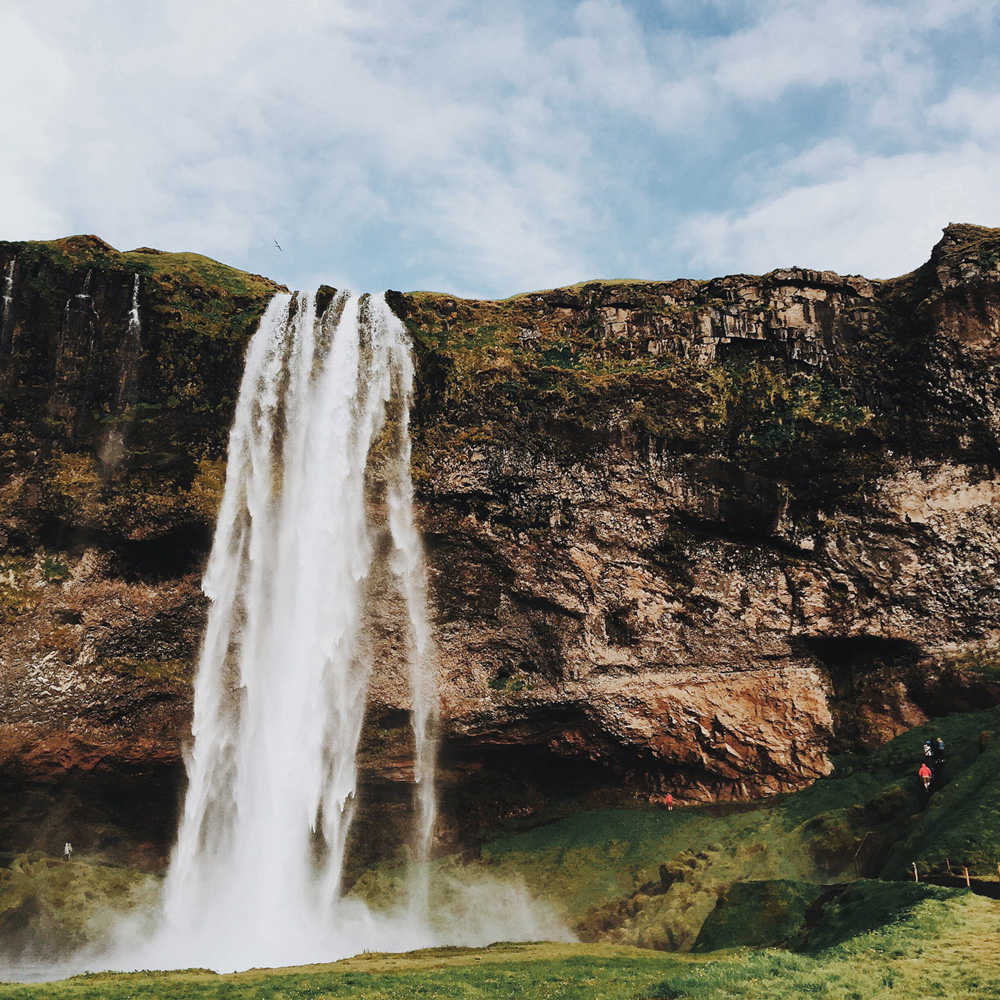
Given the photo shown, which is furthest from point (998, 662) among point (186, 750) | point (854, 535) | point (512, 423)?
point (186, 750)

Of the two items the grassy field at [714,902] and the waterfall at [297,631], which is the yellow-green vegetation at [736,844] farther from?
the waterfall at [297,631]

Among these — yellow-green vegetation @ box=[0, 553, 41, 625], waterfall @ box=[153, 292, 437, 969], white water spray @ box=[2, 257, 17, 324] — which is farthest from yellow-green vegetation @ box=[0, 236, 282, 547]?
waterfall @ box=[153, 292, 437, 969]

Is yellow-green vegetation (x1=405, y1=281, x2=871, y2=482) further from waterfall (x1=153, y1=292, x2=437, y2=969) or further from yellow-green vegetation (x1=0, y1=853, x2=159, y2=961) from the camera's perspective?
yellow-green vegetation (x1=0, y1=853, x2=159, y2=961)

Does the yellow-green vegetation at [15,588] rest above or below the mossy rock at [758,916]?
above

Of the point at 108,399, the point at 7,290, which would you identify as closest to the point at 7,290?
the point at 7,290

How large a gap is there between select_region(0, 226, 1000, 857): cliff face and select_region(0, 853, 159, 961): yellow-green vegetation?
1.82 metres

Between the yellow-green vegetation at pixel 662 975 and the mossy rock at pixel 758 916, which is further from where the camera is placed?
the mossy rock at pixel 758 916

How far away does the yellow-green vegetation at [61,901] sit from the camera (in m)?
24.2

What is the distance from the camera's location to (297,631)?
27625 millimetres

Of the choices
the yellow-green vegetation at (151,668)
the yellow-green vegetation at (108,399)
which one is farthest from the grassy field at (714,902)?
the yellow-green vegetation at (108,399)

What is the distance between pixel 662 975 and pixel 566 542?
16.5 m

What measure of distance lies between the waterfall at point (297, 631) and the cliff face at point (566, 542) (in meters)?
0.91

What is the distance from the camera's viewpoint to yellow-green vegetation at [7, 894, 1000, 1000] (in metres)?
11.6

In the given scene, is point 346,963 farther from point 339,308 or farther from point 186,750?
point 339,308
